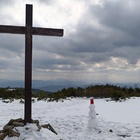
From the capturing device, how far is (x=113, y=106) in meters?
16.4

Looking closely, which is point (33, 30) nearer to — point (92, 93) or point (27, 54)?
point (27, 54)

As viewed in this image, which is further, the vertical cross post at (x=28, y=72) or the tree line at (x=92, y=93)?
the tree line at (x=92, y=93)

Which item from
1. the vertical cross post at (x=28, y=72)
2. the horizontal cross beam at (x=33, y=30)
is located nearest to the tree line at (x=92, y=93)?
the horizontal cross beam at (x=33, y=30)

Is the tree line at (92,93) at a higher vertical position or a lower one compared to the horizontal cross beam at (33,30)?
lower

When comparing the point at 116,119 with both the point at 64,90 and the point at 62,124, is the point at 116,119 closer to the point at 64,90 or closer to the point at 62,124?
the point at 62,124

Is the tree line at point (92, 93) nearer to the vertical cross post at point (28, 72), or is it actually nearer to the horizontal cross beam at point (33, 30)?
the horizontal cross beam at point (33, 30)

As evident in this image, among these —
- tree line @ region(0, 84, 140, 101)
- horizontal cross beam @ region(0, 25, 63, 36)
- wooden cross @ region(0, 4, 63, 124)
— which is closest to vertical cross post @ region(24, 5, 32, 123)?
wooden cross @ region(0, 4, 63, 124)

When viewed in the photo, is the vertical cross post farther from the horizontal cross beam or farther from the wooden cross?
the horizontal cross beam

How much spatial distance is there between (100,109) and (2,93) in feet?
39.7

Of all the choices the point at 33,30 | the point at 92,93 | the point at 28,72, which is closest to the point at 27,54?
the point at 28,72

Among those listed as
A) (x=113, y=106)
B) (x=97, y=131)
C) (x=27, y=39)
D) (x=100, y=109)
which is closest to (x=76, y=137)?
(x=97, y=131)

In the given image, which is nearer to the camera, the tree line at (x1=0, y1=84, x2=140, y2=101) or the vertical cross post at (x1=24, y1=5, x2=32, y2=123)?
the vertical cross post at (x1=24, y1=5, x2=32, y2=123)

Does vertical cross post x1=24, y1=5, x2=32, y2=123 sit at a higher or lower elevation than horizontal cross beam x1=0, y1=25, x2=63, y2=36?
lower

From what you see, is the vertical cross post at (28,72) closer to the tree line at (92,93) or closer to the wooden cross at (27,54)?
the wooden cross at (27,54)
